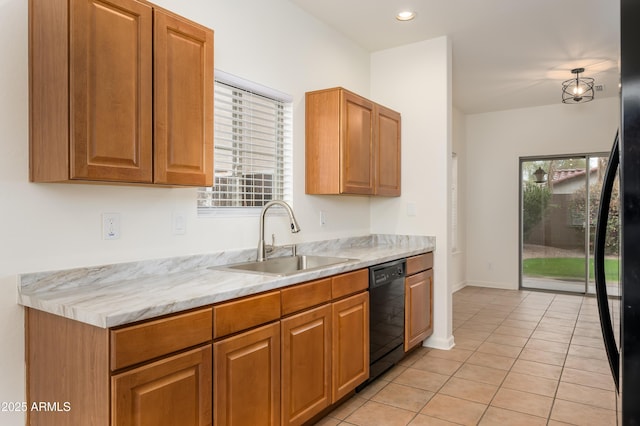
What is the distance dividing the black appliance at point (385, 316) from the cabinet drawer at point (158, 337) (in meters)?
1.42

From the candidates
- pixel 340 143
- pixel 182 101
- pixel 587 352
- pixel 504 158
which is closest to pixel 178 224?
pixel 182 101

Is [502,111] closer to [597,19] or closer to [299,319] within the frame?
[597,19]

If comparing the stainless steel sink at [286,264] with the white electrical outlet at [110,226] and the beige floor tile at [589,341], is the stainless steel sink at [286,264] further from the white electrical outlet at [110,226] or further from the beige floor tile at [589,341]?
the beige floor tile at [589,341]

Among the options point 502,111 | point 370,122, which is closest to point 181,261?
point 370,122

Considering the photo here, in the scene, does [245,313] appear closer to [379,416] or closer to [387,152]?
[379,416]

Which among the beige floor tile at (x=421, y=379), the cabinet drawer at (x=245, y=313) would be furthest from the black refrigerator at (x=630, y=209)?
the beige floor tile at (x=421, y=379)

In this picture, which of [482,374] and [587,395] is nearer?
[587,395]

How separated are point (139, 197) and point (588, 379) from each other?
3251 millimetres

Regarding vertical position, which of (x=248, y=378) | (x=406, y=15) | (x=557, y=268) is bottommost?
(x=557, y=268)

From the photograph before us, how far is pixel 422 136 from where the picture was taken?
3.86 m

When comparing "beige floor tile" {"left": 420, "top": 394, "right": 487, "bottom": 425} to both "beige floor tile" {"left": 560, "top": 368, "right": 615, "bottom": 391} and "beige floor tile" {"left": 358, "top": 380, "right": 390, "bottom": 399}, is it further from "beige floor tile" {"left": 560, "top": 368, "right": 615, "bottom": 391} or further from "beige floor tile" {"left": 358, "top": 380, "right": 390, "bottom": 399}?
"beige floor tile" {"left": 560, "top": 368, "right": 615, "bottom": 391}

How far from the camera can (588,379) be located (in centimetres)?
308

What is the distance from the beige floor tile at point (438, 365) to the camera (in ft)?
10.6

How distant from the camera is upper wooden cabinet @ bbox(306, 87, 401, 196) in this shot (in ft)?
10.3
